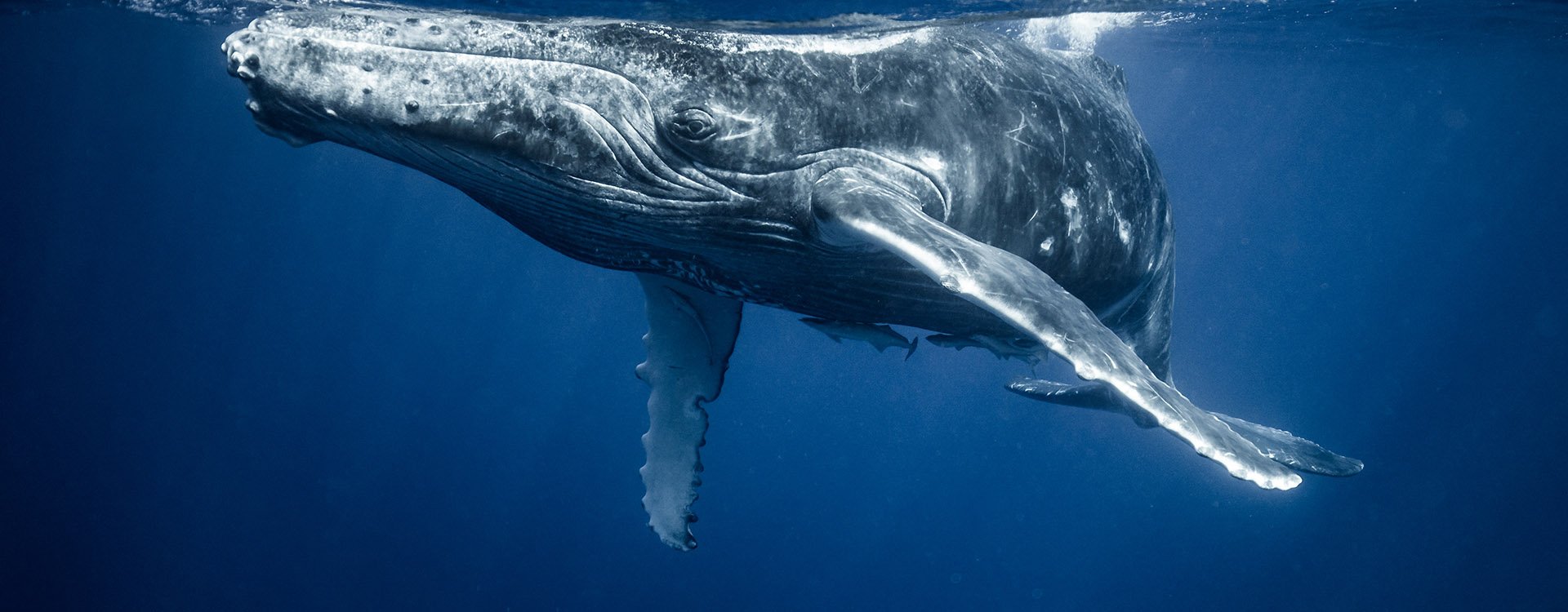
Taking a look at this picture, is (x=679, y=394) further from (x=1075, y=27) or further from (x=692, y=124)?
(x=1075, y=27)

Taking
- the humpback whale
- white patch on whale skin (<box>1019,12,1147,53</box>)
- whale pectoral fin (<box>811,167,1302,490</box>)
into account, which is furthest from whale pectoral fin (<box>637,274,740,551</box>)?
white patch on whale skin (<box>1019,12,1147,53</box>)

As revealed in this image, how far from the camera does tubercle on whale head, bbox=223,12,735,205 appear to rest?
11.2 ft

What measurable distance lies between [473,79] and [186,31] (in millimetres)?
26807

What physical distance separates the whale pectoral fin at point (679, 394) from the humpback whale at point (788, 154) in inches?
46.2

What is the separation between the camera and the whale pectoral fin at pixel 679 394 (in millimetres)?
6598

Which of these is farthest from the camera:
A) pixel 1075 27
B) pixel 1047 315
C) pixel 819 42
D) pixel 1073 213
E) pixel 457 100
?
pixel 1075 27

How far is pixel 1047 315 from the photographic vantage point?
319 centimetres

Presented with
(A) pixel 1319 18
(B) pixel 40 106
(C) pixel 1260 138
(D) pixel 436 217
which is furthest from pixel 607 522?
(C) pixel 1260 138

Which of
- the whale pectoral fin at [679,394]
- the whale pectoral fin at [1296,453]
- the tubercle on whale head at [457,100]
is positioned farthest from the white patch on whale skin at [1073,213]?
the whale pectoral fin at [679,394]

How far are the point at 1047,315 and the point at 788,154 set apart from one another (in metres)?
1.65

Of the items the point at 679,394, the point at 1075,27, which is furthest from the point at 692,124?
the point at 1075,27

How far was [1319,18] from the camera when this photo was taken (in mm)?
19359

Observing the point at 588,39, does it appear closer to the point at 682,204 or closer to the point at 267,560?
the point at 682,204

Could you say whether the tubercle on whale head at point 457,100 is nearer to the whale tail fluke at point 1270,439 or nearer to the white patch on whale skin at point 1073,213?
the white patch on whale skin at point 1073,213
